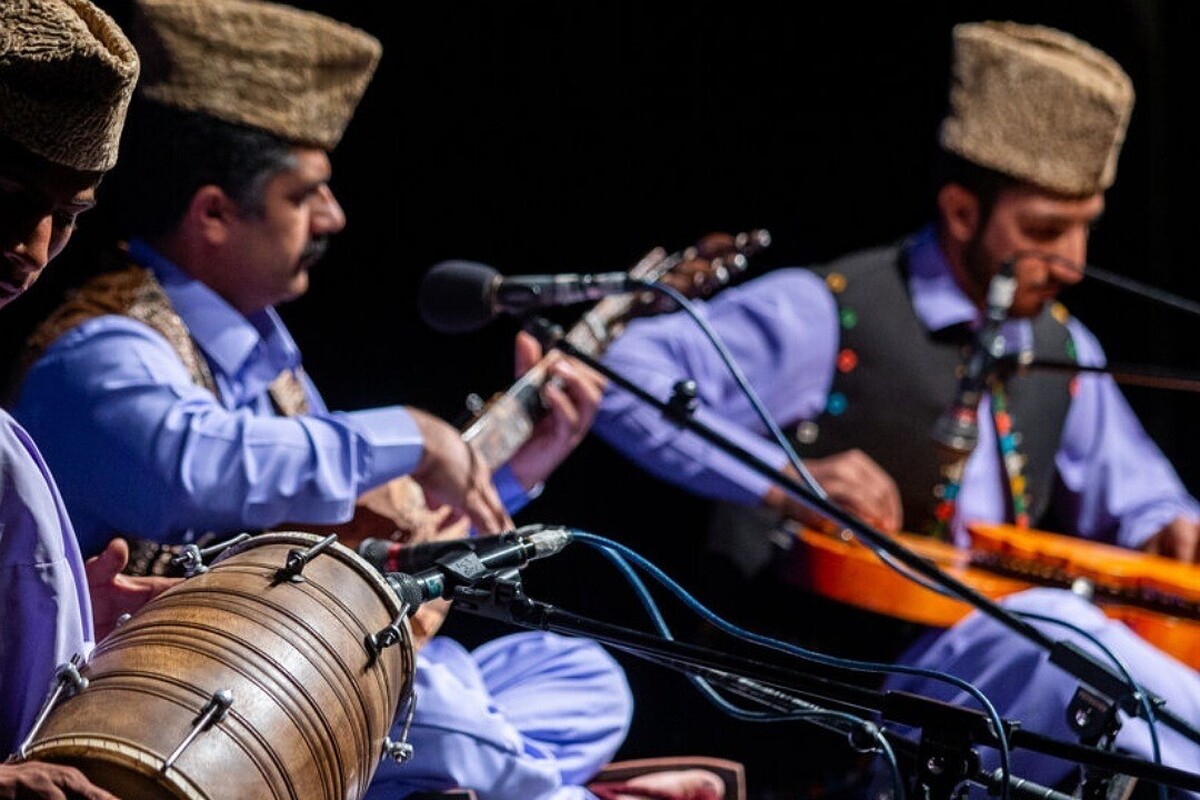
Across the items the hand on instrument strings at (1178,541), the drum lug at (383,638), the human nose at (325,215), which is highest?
the drum lug at (383,638)

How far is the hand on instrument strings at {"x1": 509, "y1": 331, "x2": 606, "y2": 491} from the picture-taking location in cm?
370

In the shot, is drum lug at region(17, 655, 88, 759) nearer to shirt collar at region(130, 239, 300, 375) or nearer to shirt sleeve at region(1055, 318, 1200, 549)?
shirt collar at region(130, 239, 300, 375)

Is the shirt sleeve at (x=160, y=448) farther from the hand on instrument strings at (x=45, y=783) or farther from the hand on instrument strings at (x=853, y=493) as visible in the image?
the hand on instrument strings at (x=853, y=493)

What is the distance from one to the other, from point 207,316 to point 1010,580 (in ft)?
6.71

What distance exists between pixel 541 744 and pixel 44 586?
125 cm

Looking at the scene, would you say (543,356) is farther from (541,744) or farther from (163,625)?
(163,625)

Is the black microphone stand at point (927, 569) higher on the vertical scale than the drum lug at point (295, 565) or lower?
lower

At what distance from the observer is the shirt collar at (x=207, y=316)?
10.6 feet

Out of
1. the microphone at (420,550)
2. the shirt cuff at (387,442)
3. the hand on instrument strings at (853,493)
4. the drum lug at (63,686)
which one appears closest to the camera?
the drum lug at (63,686)

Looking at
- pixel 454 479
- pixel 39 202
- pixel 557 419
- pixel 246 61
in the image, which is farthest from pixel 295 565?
pixel 557 419

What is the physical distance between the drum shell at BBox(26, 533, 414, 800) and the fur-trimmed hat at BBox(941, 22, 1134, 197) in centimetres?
308

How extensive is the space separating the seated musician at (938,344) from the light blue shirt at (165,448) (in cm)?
130

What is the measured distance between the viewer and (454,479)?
319 centimetres

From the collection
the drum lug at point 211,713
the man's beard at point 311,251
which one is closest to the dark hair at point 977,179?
the man's beard at point 311,251
